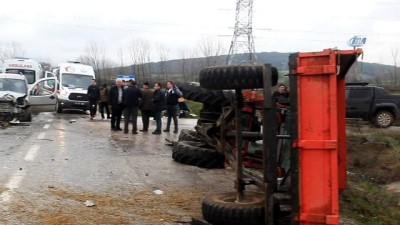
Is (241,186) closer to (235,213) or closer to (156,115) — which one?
(235,213)

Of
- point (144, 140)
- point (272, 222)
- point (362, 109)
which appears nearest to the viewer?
point (272, 222)

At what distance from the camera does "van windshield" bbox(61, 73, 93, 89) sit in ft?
87.1

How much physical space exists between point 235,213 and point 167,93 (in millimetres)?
11551

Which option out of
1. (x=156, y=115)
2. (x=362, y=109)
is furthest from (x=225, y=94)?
(x=362, y=109)

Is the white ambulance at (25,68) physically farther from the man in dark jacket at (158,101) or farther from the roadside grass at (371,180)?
the roadside grass at (371,180)

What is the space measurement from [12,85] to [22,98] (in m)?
1.84

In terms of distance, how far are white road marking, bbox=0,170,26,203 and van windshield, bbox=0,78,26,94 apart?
12.3m

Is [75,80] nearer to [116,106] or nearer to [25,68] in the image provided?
[25,68]

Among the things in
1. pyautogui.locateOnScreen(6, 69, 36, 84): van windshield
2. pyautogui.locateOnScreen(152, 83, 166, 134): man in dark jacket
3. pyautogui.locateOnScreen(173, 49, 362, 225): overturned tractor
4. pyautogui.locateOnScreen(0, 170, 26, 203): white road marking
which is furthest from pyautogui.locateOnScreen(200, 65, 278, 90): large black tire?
pyautogui.locateOnScreen(6, 69, 36, 84): van windshield

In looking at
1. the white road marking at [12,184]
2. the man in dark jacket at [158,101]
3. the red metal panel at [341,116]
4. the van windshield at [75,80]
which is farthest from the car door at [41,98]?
the red metal panel at [341,116]

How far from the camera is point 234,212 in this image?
5.49 meters

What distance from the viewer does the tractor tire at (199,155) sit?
32.6 ft

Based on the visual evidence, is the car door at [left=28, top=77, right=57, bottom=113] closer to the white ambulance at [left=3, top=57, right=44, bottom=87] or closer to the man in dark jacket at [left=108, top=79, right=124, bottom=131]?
the man in dark jacket at [left=108, top=79, right=124, bottom=131]

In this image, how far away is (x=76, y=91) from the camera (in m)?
25.8
